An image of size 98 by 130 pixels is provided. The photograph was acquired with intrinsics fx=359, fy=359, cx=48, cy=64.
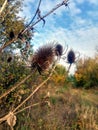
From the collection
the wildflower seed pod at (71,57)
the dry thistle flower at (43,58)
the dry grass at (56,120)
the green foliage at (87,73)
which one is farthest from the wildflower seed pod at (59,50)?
the green foliage at (87,73)

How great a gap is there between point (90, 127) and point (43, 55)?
5.20 meters

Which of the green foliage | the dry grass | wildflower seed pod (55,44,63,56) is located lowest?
the green foliage

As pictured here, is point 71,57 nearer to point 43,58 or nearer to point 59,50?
point 59,50

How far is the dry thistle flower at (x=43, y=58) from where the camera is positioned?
11.2ft

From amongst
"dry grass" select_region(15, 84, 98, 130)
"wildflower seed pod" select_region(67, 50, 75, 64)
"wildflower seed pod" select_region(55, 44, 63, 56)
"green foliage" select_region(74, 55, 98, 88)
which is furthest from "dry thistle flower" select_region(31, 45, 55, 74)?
"green foliage" select_region(74, 55, 98, 88)

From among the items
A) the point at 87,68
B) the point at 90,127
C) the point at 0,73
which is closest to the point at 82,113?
the point at 90,127

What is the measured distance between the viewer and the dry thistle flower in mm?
3421

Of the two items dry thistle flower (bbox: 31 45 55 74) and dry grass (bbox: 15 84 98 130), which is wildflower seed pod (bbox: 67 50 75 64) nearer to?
dry thistle flower (bbox: 31 45 55 74)

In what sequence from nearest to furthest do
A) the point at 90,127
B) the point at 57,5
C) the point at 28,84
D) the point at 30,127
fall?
the point at 57,5 < the point at 30,127 < the point at 90,127 < the point at 28,84

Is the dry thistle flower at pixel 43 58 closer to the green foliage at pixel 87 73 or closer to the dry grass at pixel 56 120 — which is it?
the dry grass at pixel 56 120

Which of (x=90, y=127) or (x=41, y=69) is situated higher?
(x=41, y=69)

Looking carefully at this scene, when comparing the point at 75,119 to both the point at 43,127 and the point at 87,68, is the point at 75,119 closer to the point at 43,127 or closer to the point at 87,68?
the point at 43,127

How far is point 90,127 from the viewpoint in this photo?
28.2 feet

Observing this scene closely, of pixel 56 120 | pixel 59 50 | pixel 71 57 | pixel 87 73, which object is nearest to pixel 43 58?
pixel 59 50
